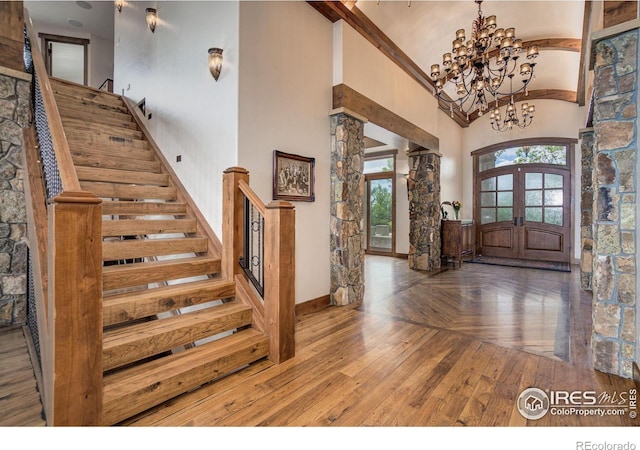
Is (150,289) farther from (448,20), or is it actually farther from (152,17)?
(448,20)

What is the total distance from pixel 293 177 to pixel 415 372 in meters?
2.28

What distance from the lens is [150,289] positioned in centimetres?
250

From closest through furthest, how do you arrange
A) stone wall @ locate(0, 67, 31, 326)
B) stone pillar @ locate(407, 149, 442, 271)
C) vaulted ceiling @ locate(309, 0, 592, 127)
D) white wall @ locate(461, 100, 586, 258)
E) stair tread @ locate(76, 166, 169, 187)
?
stone wall @ locate(0, 67, 31, 326), stair tread @ locate(76, 166, 169, 187), vaulted ceiling @ locate(309, 0, 592, 127), stone pillar @ locate(407, 149, 442, 271), white wall @ locate(461, 100, 586, 258)

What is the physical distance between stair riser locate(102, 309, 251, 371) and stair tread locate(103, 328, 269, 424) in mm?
75

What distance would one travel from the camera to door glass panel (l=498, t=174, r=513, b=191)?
25.5ft

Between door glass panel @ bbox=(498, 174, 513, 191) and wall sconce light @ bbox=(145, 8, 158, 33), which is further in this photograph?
door glass panel @ bbox=(498, 174, 513, 191)

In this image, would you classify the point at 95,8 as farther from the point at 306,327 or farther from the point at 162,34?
the point at 306,327

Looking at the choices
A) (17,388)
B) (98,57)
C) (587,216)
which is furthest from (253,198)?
(98,57)

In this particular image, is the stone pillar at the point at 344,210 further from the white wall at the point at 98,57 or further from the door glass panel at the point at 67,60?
the door glass panel at the point at 67,60

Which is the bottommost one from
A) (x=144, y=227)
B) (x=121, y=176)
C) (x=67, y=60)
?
(x=144, y=227)

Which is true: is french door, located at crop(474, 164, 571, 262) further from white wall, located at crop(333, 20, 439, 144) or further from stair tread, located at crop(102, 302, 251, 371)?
stair tread, located at crop(102, 302, 251, 371)

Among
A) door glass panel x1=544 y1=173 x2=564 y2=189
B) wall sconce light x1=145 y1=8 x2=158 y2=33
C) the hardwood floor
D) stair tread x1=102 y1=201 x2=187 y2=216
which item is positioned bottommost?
the hardwood floor

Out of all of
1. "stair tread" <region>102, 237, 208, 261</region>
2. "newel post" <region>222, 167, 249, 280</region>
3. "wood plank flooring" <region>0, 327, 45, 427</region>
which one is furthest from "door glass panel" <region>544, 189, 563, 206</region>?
"wood plank flooring" <region>0, 327, 45, 427</region>
